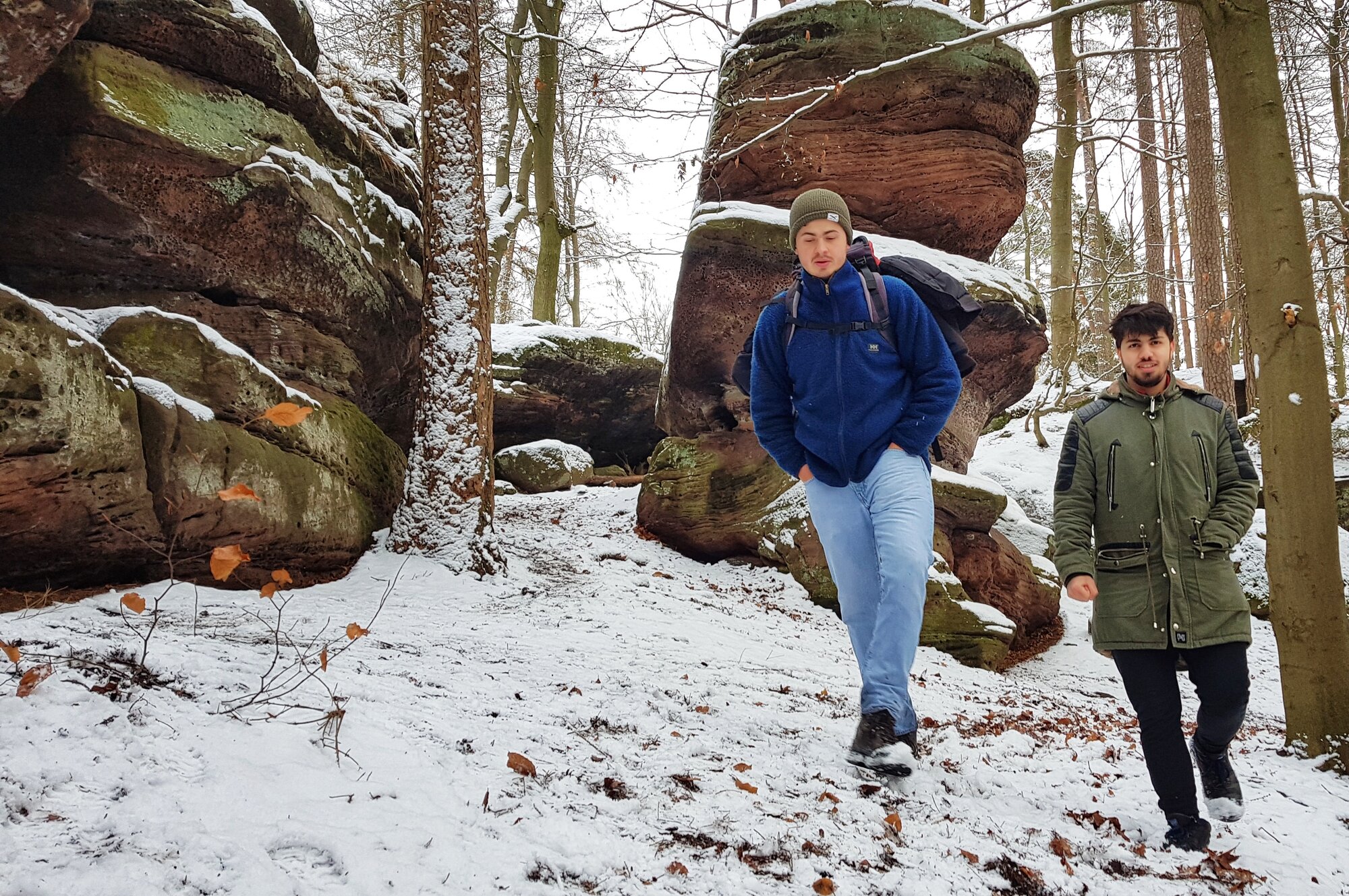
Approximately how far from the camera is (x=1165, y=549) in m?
2.48

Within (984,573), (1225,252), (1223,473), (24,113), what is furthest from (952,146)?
(24,113)

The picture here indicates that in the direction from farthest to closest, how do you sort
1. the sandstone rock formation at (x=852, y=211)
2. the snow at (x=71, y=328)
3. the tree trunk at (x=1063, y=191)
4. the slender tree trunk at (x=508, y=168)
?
the tree trunk at (x=1063, y=191) < the slender tree trunk at (x=508, y=168) < the sandstone rock formation at (x=852, y=211) < the snow at (x=71, y=328)

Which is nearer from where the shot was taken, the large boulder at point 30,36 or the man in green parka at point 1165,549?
the man in green parka at point 1165,549

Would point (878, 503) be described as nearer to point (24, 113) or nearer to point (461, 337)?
point (461, 337)

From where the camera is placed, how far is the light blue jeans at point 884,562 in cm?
264

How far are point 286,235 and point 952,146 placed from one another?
258 inches

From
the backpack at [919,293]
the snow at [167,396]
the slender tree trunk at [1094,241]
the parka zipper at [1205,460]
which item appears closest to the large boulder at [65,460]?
the snow at [167,396]

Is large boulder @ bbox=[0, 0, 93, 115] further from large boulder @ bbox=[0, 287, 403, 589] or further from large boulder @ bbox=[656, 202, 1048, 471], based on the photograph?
large boulder @ bbox=[656, 202, 1048, 471]

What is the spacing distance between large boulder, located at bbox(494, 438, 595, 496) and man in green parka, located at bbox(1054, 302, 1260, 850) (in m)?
9.00

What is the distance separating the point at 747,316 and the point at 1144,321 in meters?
5.29

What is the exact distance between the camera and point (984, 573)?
23.5 feet

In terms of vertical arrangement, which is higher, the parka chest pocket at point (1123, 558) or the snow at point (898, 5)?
the snow at point (898, 5)

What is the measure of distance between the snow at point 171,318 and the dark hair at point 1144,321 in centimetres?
490

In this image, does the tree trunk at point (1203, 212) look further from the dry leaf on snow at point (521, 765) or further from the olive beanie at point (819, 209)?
the dry leaf on snow at point (521, 765)
